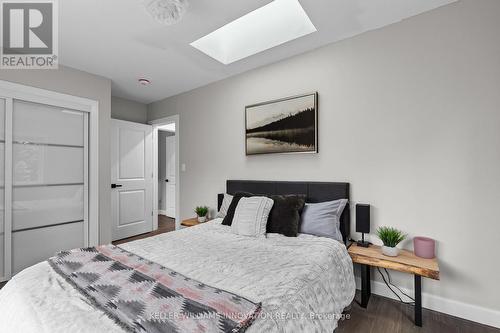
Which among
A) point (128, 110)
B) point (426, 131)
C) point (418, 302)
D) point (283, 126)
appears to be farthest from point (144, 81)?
point (418, 302)

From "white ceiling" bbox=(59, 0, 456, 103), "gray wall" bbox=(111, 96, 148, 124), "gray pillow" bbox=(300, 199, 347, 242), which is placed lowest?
"gray pillow" bbox=(300, 199, 347, 242)

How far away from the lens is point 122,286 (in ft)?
3.76

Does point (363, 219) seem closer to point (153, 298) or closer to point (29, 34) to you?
point (153, 298)

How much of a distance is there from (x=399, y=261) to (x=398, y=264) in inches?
1.4

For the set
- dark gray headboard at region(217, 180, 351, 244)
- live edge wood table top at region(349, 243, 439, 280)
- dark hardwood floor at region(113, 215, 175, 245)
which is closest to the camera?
live edge wood table top at region(349, 243, 439, 280)

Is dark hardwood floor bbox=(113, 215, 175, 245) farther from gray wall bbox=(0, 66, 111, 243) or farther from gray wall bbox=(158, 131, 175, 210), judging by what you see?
gray wall bbox=(0, 66, 111, 243)

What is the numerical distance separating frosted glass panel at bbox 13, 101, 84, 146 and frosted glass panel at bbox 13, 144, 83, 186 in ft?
0.33

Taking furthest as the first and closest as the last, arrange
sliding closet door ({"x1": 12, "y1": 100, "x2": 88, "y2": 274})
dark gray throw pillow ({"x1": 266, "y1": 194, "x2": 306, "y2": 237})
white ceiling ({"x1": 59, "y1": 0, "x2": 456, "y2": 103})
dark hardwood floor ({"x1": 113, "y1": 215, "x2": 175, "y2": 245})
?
dark hardwood floor ({"x1": 113, "y1": 215, "x2": 175, "y2": 245}) < sliding closet door ({"x1": 12, "y1": 100, "x2": 88, "y2": 274}) < dark gray throw pillow ({"x1": 266, "y1": 194, "x2": 306, "y2": 237}) < white ceiling ({"x1": 59, "y1": 0, "x2": 456, "y2": 103})

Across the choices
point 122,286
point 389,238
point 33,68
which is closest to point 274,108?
point 389,238

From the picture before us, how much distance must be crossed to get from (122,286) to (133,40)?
7.37ft

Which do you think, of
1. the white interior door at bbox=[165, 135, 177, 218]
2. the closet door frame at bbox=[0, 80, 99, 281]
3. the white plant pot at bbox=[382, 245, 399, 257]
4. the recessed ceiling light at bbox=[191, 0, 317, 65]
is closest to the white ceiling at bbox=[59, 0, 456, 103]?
the recessed ceiling light at bbox=[191, 0, 317, 65]

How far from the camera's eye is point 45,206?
2832 millimetres

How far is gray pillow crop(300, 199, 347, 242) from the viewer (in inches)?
82.3

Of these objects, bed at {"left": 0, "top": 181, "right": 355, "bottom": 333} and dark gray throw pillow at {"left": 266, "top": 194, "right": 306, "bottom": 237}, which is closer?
bed at {"left": 0, "top": 181, "right": 355, "bottom": 333}
